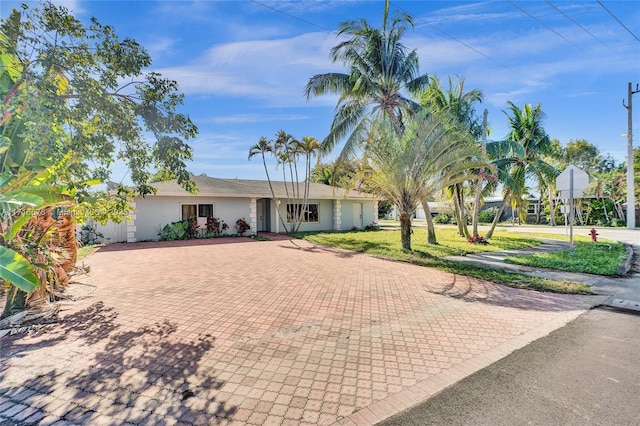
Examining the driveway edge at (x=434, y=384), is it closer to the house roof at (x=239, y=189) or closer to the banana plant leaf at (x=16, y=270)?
the banana plant leaf at (x=16, y=270)

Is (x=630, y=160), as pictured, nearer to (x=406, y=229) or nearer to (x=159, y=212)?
(x=406, y=229)

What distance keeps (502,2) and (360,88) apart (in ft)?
22.1

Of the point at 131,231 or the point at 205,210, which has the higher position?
the point at 205,210

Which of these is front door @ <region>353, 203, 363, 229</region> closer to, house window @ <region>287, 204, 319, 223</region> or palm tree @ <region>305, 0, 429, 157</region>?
house window @ <region>287, 204, 319, 223</region>

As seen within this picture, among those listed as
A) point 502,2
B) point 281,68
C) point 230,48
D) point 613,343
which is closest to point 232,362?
point 613,343

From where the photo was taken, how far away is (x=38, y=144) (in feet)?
14.2

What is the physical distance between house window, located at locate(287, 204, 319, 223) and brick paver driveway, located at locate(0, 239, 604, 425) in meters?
14.8

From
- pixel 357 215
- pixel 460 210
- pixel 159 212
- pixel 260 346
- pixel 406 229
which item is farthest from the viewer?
pixel 357 215

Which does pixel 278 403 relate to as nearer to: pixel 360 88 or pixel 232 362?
pixel 232 362

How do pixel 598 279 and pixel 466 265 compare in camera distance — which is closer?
pixel 598 279

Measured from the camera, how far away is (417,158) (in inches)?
462

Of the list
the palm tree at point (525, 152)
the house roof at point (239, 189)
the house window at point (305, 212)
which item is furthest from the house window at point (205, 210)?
the palm tree at point (525, 152)

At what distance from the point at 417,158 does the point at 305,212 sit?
43.5 ft

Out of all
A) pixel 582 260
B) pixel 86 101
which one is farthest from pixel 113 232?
pixel 582 260
